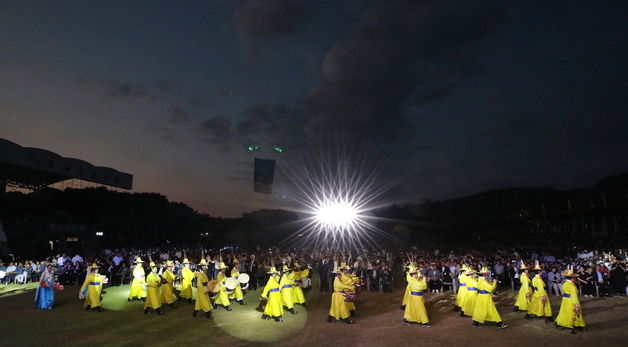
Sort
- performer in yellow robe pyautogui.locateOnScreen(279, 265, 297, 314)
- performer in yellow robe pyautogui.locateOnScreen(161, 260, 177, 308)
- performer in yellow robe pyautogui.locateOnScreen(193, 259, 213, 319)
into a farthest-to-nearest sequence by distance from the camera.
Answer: performer in yellow robe pyautogui.locateOnScreen(161, 260, 177, 308) → performer in yellow robe pyautogui.locateOnScreen(279, 265, 297, 314) → performer in yellow robe pyautogui.locateOnScreen(193, 259, 213, 319)

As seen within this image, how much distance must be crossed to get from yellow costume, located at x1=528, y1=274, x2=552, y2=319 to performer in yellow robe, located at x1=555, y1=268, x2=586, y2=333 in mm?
786

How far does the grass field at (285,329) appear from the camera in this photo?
402 inches

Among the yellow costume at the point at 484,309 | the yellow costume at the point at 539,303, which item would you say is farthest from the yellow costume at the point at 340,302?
the yellow costume at the point at 539,303

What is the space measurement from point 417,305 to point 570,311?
4161 millimetres

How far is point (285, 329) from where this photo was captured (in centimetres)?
1159

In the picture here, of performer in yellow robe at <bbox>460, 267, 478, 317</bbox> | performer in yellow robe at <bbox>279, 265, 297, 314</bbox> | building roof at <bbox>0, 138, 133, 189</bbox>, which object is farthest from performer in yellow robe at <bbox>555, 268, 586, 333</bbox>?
building roof at <bbox>0, 138, 133, 189</bbox>

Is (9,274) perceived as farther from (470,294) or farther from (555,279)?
(555,279)

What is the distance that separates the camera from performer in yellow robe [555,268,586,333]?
35.8 feet

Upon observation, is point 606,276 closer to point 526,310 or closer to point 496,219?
point 526,310

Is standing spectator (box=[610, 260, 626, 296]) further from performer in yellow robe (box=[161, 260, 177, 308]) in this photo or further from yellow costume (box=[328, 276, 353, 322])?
performer in yellow robe (box=[161, 260, 177, 308])

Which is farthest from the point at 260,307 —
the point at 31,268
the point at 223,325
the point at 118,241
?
the point at 118,241

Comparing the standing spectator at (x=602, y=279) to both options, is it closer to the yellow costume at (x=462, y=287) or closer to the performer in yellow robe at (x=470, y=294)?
the yellow costume at (x=462, y=287)

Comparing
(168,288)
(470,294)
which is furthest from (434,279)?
(168,288)

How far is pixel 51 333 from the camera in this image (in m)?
11.3
